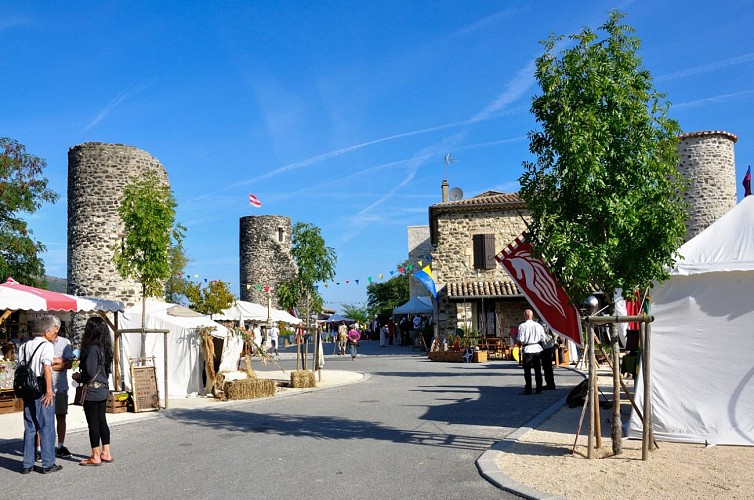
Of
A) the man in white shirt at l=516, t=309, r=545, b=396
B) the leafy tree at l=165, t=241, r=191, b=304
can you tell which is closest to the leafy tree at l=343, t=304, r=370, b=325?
the leafy tree at l=165, t=241, r=191, b=304

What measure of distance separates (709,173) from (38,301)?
28.2 m

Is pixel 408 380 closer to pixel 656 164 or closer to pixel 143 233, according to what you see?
pixel 143 233

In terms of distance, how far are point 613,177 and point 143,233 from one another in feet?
31.7

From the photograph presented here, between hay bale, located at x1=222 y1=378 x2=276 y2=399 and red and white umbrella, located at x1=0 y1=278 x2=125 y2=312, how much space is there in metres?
2.72

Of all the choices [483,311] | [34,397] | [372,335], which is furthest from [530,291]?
[372,335]

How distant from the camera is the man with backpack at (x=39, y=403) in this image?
6871 mm

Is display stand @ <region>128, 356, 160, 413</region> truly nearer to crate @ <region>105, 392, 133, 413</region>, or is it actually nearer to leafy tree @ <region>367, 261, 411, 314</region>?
crate @ <region>105, 392, 133, 413</region>

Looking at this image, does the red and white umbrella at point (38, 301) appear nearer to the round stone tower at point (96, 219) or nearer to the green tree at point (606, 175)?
the green tree at point (606, 175)

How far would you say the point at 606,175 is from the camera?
7.04m

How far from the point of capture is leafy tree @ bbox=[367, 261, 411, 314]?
233ft

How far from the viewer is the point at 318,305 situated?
69.8ft

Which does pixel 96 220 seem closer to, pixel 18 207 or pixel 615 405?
pixel 18 207

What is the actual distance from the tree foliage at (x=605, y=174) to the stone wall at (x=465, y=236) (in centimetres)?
2180

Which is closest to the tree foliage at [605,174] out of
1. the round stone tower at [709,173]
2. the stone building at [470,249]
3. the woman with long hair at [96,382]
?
the woman with long hair at [96,382]
